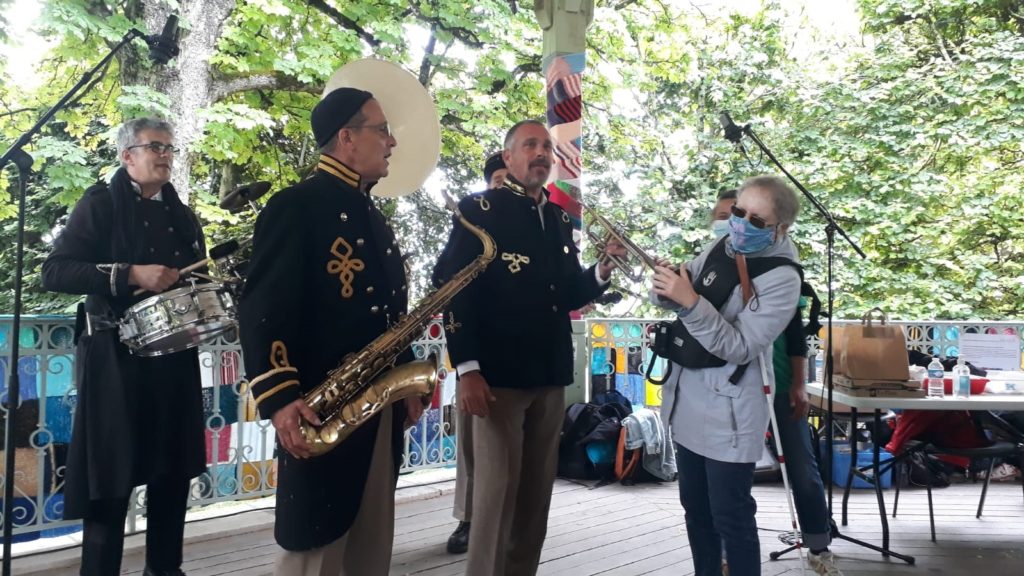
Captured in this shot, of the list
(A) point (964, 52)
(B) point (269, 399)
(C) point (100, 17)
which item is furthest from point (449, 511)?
(A) point (964, 52)

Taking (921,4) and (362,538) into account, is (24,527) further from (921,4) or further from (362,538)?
(921,4)

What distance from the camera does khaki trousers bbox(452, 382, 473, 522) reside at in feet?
10.9

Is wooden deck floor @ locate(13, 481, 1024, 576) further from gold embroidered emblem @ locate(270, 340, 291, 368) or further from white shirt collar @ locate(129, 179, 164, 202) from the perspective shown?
gold embroidered emblem @ locate(270, 340, 291, 368)

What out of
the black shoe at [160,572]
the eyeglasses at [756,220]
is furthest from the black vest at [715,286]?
the black shoe at [160,572]

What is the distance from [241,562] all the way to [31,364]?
1375 mm

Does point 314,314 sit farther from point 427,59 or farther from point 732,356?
point 427,59

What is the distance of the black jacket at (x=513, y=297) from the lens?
2287 millimetres

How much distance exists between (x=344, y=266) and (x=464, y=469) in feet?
6.89

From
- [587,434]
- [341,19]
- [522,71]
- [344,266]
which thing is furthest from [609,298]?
[341,19]

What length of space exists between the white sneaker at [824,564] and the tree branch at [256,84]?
8.13 meters

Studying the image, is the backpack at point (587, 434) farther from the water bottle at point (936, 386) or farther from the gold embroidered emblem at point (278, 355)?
the gold embroidered emblem at point (278, 355)

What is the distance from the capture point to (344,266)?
1.62 metres

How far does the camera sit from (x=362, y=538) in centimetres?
167

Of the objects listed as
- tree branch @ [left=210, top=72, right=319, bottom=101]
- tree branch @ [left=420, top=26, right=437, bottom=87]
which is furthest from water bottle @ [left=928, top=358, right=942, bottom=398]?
tree branch @ [left=210, top=72, right=319, bottom=101]
